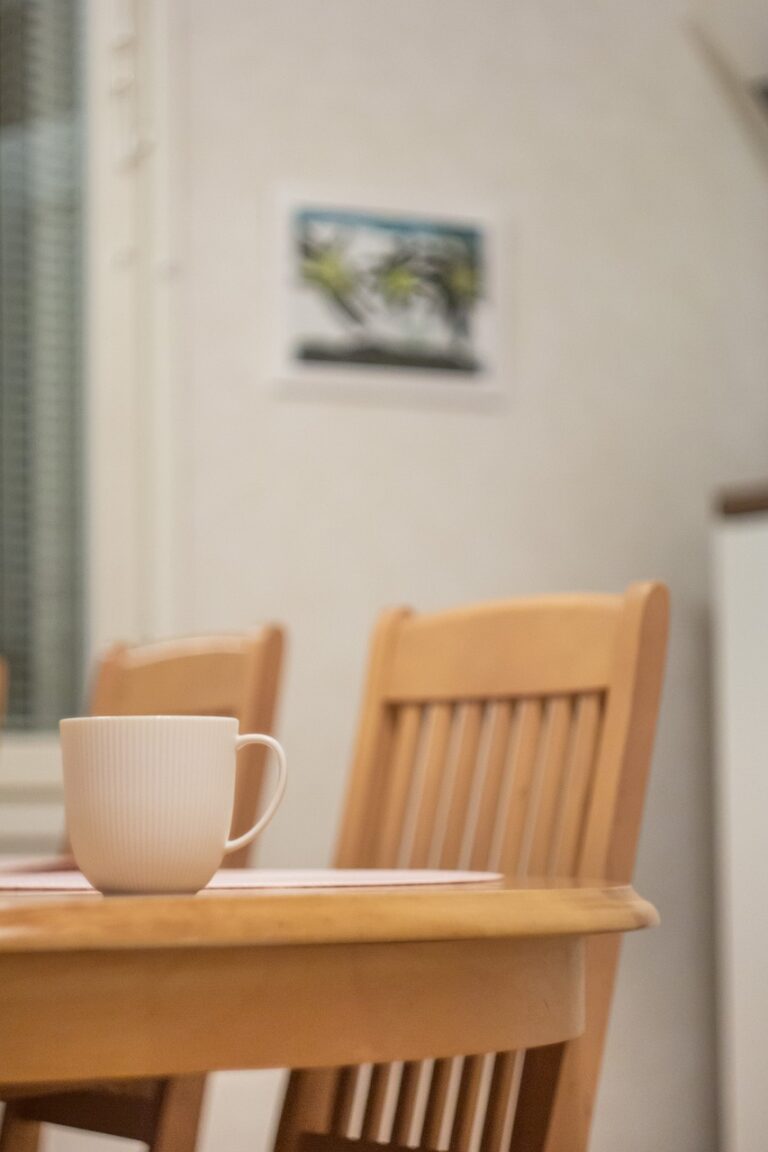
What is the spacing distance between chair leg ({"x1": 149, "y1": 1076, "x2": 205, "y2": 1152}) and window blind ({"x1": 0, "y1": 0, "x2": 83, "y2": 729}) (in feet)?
4.69

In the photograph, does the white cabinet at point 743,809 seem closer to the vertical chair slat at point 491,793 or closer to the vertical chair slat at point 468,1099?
the vertical chair slat at point 491,793

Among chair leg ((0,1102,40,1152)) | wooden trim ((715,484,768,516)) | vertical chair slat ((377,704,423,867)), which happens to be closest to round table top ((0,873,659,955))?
vertical chair slat ((377,704,423,867))

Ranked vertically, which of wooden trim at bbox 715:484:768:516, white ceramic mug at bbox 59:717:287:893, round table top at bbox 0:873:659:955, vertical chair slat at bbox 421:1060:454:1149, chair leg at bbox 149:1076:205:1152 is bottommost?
chair leg at bbox 149:1076:205:1152

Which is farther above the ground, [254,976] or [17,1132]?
[254,976]

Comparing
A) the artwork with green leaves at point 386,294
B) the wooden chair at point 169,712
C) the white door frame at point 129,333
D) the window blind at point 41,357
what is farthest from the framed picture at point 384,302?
the wooden chair at point 169,712

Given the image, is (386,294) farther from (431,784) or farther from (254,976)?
(254,976)

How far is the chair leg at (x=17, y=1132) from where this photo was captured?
1.32 m

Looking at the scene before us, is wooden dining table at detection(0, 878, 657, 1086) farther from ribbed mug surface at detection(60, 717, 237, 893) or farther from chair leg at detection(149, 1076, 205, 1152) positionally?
chair leg at detection(149, 1076, 205, 1152)

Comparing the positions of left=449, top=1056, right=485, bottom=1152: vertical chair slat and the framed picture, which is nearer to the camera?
left=449, top=1056, right=485, bottom=1152: vertical chair slat

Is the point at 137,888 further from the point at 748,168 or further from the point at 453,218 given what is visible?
the point at 748,168

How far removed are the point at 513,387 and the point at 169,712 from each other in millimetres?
1332

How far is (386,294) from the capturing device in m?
2.66

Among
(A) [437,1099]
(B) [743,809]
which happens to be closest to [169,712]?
(A) [437,1099]

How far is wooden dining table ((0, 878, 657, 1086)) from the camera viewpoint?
1.85ft
